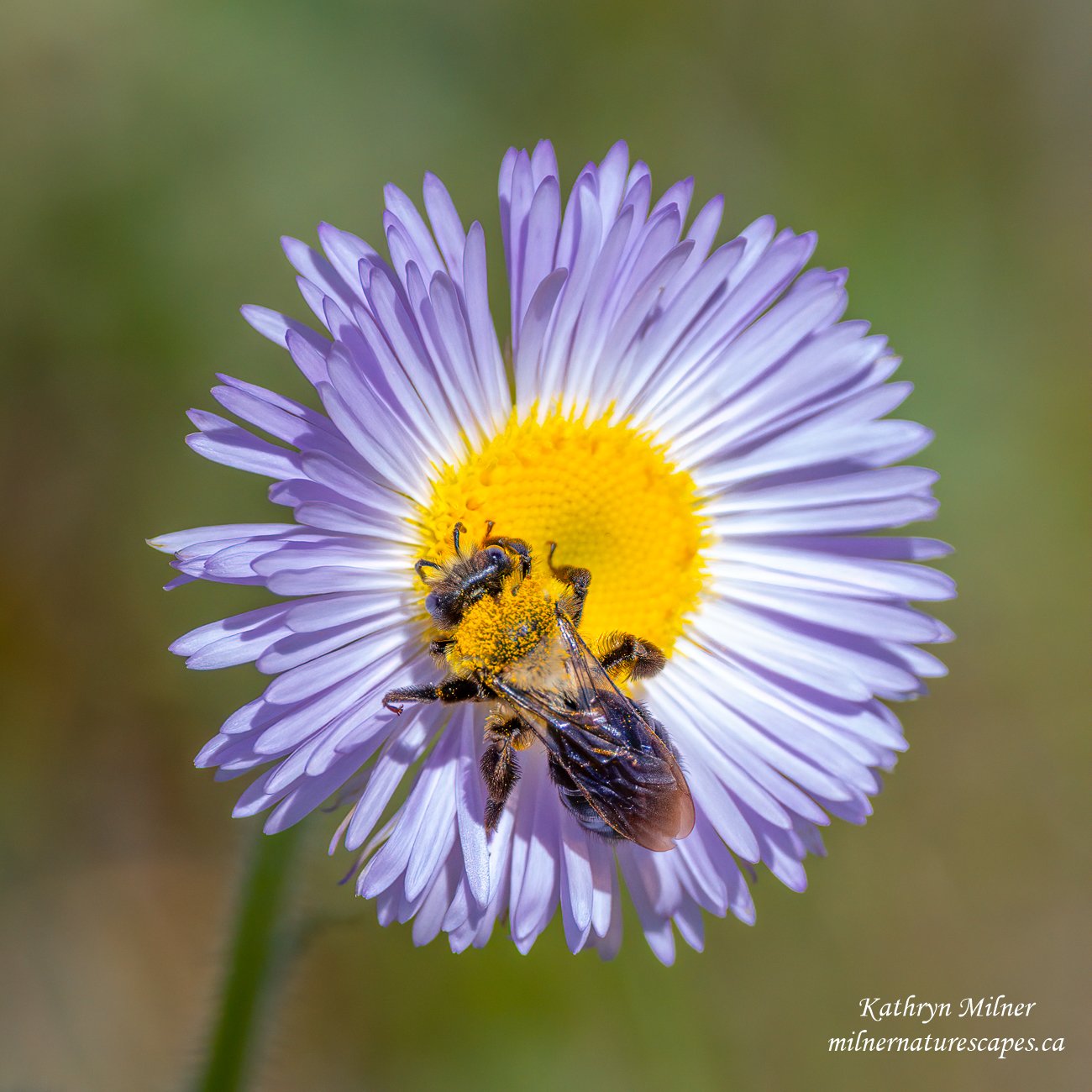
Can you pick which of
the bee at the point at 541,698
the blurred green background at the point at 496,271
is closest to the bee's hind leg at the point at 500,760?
the bee at the point at 541,698

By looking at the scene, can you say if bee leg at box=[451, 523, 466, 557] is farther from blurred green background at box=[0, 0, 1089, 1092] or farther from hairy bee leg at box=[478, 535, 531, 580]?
blurred green background at box=[0, 0, 1089, 1092]

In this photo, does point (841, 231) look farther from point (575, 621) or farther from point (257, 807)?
point (257, 807)

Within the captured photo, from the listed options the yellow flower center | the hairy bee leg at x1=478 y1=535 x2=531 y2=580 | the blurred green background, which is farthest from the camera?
the blurred green background

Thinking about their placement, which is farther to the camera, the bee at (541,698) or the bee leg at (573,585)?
the bee leg at (573,585)

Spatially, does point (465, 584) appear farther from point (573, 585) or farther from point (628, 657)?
point (628, 657)

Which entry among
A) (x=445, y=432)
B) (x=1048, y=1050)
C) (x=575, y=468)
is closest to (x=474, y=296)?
(x=445, y=432)

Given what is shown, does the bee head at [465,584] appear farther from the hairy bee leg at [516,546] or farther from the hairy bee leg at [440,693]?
the hairy bee leg at [440,693]

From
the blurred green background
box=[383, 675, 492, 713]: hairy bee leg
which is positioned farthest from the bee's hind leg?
the blurred green background
